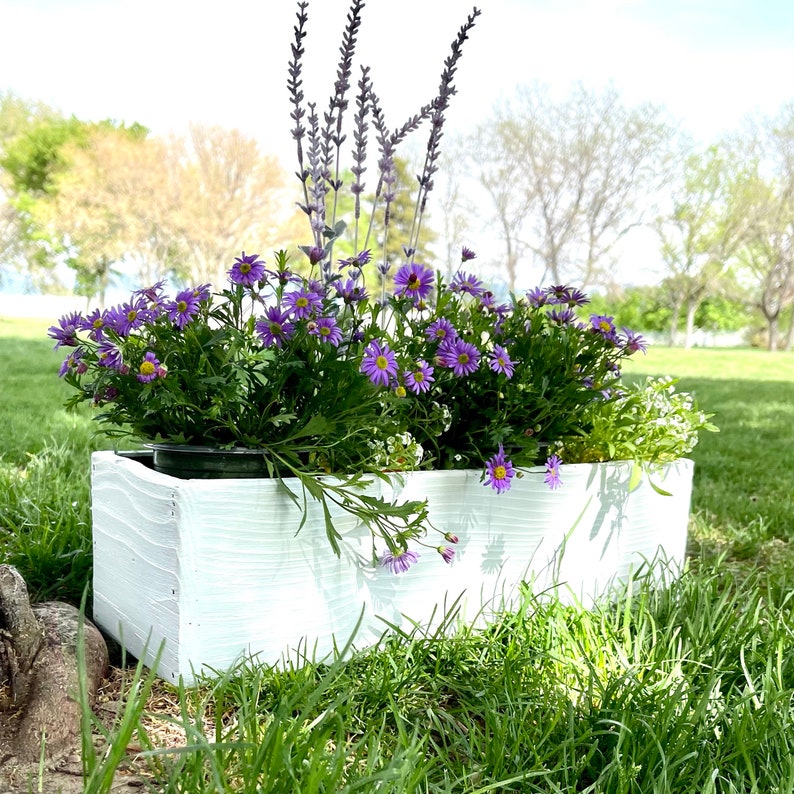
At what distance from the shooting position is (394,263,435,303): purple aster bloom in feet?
5.92

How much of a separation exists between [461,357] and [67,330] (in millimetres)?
918

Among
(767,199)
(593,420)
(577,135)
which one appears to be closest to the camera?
(593,420)

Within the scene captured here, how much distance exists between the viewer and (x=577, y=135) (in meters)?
22.9

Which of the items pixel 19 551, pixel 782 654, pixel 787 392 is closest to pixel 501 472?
pixel 782 654

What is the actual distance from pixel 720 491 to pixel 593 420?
2007 millimetres

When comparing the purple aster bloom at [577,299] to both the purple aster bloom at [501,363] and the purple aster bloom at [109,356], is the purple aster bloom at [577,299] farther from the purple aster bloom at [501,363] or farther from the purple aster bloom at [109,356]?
the purple aster bloom at [109,356]

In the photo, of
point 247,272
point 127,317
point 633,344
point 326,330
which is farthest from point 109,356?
point 633,344

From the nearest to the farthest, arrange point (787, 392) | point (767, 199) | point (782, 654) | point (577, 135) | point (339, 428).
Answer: point (339, 428) < point (782, 654) < point (787, 392) < point (577, 135) < point (767, 199)

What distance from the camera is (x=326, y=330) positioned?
165cm

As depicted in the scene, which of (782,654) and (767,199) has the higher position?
(767,199)

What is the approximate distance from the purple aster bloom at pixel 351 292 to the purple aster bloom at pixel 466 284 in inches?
15.2

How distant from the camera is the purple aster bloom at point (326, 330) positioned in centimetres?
165

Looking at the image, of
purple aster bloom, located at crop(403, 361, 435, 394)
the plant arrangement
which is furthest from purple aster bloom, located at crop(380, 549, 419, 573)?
purple aster bloom, located at crop(403, 361, 435, 394)

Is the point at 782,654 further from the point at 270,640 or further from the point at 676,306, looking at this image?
the point at 676,306
